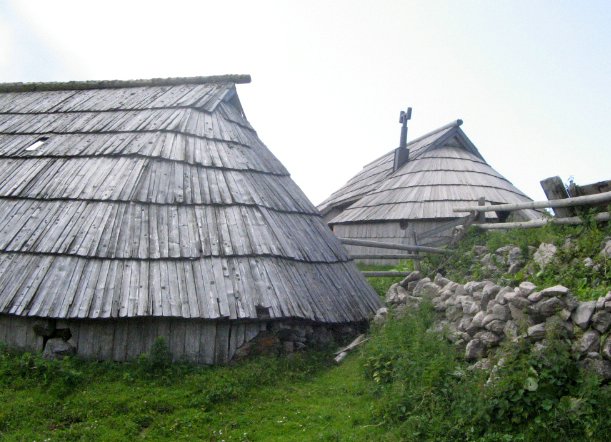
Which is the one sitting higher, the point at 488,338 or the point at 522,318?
the point at 522,318

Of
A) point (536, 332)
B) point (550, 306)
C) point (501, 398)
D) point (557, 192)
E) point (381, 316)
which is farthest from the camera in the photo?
point (381, 316)

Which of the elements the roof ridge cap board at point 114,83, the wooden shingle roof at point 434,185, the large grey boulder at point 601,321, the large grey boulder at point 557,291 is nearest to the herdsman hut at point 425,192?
the wooden shingle roof at point 434,185

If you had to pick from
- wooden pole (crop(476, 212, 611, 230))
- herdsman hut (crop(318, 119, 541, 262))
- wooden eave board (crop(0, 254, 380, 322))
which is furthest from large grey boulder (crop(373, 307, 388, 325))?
herdsman hut (crop(318, 119, 541, 262))

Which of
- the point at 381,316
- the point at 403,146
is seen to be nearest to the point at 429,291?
the point at 381,316

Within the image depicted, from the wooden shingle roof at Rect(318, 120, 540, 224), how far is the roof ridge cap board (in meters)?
6.94

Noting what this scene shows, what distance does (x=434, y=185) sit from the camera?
709 inches

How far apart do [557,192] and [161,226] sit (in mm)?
5739

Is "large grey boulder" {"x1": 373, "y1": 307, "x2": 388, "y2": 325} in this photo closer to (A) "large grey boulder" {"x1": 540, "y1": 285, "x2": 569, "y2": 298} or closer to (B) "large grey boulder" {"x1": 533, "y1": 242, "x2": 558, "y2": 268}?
(B) "large grey boulder" {"x1": 533, "y1": 242, "x2": 558, "y2": 268}

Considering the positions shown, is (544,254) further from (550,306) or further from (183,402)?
(183,402)

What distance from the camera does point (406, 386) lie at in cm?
629

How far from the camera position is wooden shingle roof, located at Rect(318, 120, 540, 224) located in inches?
672

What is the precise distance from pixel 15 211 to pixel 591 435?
8524mm

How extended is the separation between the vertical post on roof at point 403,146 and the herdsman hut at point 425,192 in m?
0.04

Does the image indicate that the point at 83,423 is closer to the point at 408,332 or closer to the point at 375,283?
the point at 408,332
